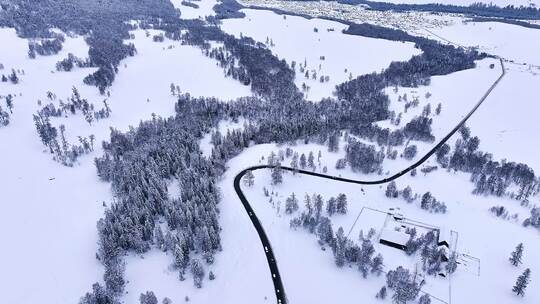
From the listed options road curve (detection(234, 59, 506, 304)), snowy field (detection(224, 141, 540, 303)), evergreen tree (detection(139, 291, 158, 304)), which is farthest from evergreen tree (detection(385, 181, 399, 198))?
evergreen tree (detection(139, 291, 158, 304))

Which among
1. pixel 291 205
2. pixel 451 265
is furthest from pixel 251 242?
pixel 451 265

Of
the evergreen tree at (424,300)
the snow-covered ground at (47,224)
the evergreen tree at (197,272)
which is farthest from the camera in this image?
the snow-covered ground at (47,224)

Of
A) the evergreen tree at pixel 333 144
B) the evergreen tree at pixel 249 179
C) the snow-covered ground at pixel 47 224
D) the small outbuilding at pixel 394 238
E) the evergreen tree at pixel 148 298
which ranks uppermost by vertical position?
the evergreen tree at pixel 333 144

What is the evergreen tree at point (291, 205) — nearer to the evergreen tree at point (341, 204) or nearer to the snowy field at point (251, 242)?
the snowy field at point (251, 242)

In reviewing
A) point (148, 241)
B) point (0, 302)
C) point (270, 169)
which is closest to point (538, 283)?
point (270, 169)

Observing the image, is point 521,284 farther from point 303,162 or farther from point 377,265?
point 303,162

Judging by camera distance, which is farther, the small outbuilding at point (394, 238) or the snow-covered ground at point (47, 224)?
the small outbuilding at point (394, 238)

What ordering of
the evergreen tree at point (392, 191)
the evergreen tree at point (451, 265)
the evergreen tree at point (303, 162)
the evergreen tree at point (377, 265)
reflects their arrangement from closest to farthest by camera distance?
the evergreen tree at point (377, 265) < the evergreen tree at point (451, 265) < the evergreen tree at point (392, 191) < the evergreen tree at point (303, 162)

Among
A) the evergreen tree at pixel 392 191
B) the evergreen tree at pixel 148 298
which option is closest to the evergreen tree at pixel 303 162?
the evergreen tree at pixel 392 191

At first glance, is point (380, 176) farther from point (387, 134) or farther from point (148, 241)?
point (148, 241)
